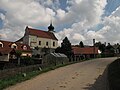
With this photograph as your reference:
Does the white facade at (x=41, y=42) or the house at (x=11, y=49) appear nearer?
the house at (x=11, y=49)

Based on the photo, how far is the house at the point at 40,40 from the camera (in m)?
86.4

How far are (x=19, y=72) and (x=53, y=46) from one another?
7393 cm

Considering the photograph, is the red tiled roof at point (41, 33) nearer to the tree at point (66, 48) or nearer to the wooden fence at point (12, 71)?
the tree at point (66, 48)

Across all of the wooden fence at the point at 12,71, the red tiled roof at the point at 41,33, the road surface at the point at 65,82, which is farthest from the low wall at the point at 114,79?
the red tiled roof at the point at 41,33

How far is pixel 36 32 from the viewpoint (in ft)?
302

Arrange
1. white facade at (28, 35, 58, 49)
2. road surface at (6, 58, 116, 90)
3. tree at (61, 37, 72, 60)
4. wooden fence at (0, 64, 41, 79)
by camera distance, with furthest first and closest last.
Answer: white facade at (28, 35, 58, 49)
tree at (61, 37, 72, 60)
wooden fence at (0, 64, 41, 79)
road surface at (6, 58, 116, 90)

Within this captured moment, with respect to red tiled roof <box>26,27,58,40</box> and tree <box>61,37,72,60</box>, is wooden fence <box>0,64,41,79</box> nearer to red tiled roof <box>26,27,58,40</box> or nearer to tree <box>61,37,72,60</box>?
tree <box>61,37,72,60</box>

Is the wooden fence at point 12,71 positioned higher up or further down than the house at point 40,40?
further down

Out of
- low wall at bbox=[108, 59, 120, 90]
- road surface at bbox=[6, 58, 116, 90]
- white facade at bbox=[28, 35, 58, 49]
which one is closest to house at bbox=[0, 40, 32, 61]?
white facade at bbox=[28, 35, 58, 49]

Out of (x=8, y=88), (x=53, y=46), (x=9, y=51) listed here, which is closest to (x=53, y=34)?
(x=53, y=46)

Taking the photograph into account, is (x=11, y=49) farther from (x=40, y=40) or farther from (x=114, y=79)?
(x=114, y=79)

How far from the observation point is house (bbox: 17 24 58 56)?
3401 inches

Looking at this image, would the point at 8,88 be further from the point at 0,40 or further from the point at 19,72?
the point at 0,40

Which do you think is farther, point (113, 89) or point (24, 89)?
point (24, 89)
